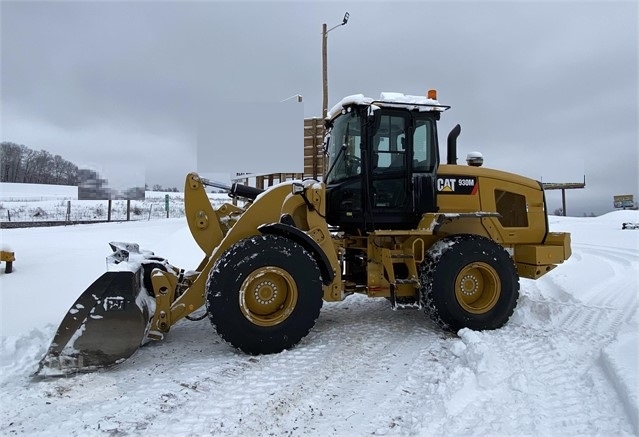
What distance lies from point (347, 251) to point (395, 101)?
197 cm

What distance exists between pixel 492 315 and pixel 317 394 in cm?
253

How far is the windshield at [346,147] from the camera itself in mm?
4922

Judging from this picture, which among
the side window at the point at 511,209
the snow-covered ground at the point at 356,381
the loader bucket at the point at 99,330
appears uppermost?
the side window at the point at 511,209

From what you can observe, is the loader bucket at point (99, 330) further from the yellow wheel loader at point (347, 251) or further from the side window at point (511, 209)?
the side window at point (511, 209)

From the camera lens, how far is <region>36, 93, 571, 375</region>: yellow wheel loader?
3773 mm

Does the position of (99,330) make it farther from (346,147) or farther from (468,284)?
(468,284)

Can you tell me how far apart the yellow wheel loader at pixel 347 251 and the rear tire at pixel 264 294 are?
0.01m

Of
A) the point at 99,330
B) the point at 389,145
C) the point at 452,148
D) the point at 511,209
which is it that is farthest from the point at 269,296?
the point at 511,209

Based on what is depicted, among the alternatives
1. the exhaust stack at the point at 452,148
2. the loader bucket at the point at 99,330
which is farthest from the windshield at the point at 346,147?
the loader bucket at the point at 99,330

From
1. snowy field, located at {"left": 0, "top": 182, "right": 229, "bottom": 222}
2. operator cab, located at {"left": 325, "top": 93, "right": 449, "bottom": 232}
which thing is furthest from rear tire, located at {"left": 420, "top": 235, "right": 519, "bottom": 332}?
snowy field, located at {"left": 0, "top": 182, "right": 229, "bottom": 222}

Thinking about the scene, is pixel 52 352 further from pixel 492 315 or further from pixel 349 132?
pixel 492 315

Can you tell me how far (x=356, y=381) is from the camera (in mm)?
3467

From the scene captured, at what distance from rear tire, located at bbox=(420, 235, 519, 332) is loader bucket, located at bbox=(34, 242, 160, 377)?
9.87 feet

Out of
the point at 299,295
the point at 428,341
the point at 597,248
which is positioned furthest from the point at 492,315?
Answer: the point at 597,248
